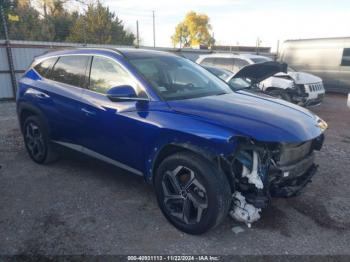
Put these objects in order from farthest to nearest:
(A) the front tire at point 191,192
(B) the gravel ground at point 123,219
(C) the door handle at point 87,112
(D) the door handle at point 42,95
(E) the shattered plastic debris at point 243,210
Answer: (D) the door handle at point 42,95 → (C) the door handle at point 87,112 → (E) the shattered plastic debris at point 243,210 → (B) the gravel ground at point 123,219 → (A) the front tire at point 191,192

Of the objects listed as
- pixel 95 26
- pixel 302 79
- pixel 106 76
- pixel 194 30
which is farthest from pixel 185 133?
pixel 194 30

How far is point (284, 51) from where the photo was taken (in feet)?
49.9

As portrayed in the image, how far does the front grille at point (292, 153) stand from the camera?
8.95 feet

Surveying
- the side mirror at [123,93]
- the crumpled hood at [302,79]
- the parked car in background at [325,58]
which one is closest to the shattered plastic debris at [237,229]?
the side mirror at [123,93]

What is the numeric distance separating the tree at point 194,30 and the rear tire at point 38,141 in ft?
206

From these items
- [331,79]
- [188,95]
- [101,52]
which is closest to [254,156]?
[188,95]

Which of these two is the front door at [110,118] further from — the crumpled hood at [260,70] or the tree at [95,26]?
the tree at [95,26]

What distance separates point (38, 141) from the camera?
14.5 feet

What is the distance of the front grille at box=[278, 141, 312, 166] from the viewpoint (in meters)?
2.73

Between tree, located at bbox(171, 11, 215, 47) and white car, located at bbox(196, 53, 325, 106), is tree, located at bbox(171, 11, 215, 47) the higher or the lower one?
the higher one

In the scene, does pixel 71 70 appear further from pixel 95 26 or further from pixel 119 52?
pixel 95 26

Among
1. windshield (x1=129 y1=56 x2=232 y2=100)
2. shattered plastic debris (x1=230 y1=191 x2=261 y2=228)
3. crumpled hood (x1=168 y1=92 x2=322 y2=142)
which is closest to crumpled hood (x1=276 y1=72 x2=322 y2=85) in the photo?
windshield (x1=129 y1=56 x2=232 y2=100)

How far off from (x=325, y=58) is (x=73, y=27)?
2028cm

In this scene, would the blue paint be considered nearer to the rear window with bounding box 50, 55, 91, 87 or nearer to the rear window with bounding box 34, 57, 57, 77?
the rear window with bounding box 50, 55, 91, 87
